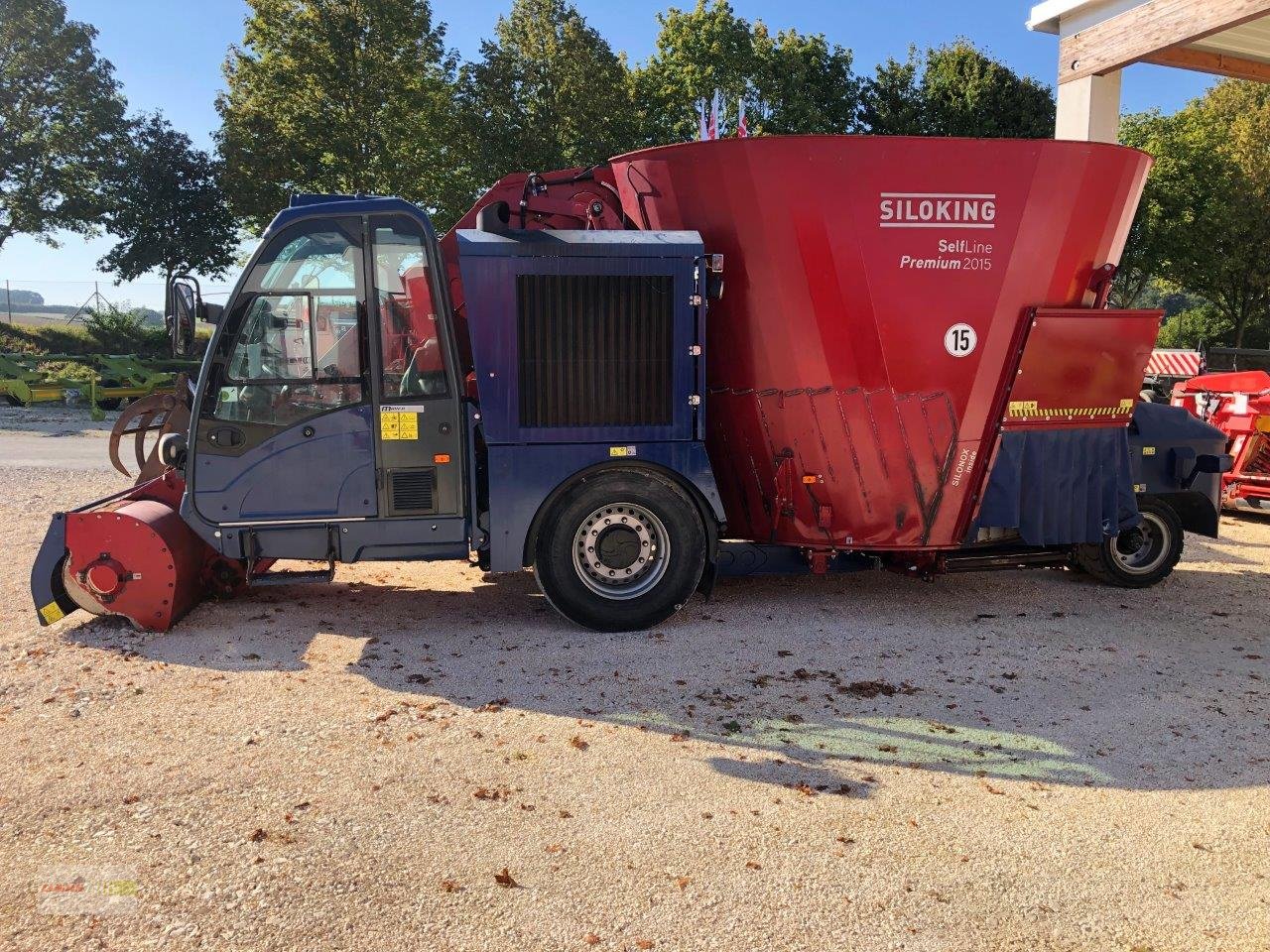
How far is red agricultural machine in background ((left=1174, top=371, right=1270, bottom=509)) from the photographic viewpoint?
33.5 ft

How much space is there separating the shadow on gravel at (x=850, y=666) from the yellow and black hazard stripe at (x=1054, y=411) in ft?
4.83

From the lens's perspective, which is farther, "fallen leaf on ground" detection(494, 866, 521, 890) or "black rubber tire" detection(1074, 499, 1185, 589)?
"black rubber tire" detection(1074, 499, 1185, 589)

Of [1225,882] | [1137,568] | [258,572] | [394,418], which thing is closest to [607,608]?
[394,418]

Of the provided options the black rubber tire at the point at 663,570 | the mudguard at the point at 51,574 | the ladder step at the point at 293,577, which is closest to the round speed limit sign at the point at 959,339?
the black rubber tire at the point at 663,570

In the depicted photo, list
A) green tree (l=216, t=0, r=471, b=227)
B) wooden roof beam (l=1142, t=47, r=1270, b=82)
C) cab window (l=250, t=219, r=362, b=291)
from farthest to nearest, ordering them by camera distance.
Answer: green tree (l=216, t=0, r=471, b=227)
wooden roof beam (l=1142, t=47, r=1270, b=82)
cab window (l=250, t=219, r=362, b=291)

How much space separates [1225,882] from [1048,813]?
67 centimetres

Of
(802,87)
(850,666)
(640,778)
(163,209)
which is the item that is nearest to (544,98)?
(802,87)

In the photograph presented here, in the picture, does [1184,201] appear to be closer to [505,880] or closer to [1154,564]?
[1154,564]

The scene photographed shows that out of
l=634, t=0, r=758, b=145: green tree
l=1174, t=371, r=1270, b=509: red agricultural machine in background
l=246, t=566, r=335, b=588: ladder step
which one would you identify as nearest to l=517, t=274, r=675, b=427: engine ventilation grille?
l=246, t=566, r=335, b=588: ladder step

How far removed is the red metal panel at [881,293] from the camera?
6055 millimetres

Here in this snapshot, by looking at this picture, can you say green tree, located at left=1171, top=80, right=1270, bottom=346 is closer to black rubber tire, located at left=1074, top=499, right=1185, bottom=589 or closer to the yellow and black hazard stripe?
black rubber tire, located at left=1074, top=499, right=1185, bottom=589

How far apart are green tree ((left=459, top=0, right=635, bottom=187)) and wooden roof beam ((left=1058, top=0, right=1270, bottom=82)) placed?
15.5 metres

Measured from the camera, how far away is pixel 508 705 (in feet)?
16.6

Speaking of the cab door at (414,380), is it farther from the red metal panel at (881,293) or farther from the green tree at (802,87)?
the green tree at (802,87)
